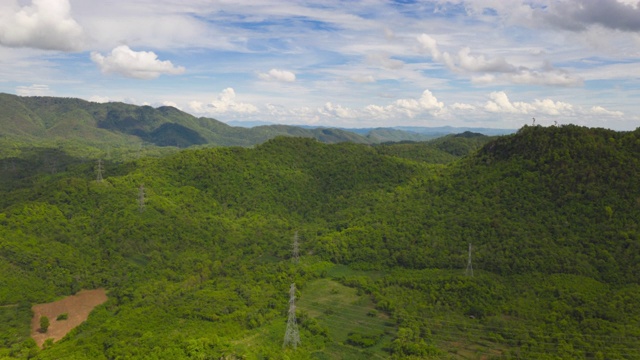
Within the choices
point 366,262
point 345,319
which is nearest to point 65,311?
point 345,319

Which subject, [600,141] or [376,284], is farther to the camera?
[600,141]

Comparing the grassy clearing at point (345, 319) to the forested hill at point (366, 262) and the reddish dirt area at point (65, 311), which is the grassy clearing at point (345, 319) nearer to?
the forested hill at point (366, 262)

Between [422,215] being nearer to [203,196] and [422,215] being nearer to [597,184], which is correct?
[597,184]

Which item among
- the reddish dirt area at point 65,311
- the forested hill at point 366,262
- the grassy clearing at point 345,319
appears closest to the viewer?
the forested hill at point 366,262

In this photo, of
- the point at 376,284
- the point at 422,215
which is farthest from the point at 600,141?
the point at 376,284

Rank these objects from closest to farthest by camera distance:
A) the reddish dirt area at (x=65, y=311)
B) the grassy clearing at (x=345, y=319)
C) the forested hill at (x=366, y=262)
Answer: the forested hill at (x=366, y=262) < the grassy clearing at (x=345, y=319) < the reddish dirt area at (x=65, y=311)

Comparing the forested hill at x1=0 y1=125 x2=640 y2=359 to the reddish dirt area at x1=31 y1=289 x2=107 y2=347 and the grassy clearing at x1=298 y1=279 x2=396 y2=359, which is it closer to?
the grassy clearing at x1=298 y1=279 x2=396 y2=359

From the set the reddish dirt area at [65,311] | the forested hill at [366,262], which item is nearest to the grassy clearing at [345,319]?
the forested hill at [366,262]
